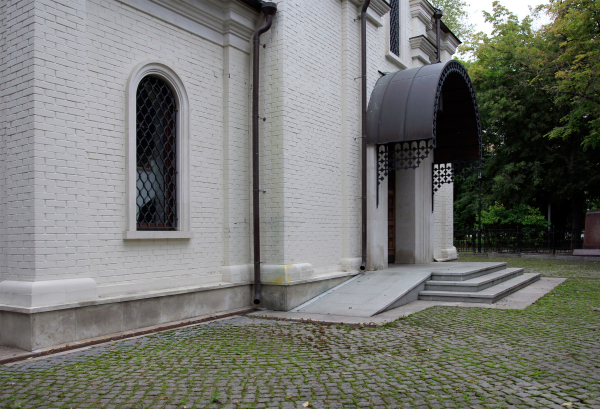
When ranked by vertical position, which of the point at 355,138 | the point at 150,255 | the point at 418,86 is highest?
the point at 418,86

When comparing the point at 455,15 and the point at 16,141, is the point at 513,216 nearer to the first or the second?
the point at 455,15

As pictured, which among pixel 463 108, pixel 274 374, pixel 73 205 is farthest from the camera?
pixel 463 108

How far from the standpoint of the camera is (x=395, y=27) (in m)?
13.6

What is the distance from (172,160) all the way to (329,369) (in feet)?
14.0

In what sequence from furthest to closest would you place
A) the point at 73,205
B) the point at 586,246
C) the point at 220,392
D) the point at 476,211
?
the point at 476,211 → the point at 586,246 → the point at 73,205 → the point at 220,392

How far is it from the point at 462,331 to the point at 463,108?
715 centimetres

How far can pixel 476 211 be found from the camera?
2983 cm

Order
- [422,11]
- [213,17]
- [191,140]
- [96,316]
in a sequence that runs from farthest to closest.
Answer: [422,11] → [213,17] → [191,140] → [96,316]

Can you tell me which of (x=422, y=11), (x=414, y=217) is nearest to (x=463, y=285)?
(x=414, y=217)

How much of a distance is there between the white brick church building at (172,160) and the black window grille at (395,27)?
6.08 feet

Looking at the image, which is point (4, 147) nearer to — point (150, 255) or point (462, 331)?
point (150, 255)

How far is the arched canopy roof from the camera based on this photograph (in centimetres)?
995

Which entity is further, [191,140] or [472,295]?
[472,295]

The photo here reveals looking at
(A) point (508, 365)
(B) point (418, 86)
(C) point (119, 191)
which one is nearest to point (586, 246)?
(B) point (418, 86)
